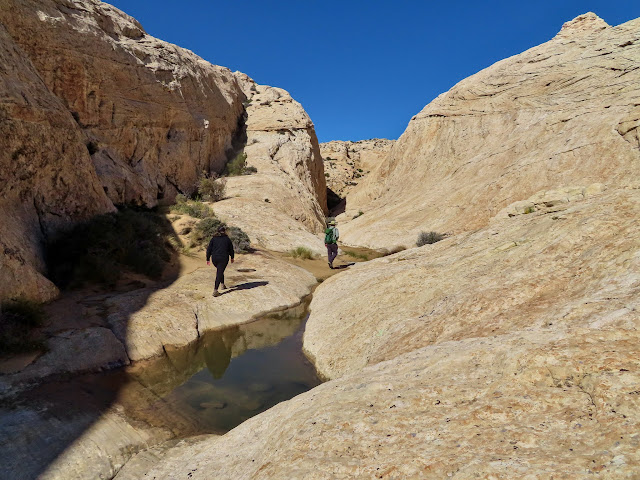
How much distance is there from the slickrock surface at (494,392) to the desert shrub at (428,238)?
508 inches

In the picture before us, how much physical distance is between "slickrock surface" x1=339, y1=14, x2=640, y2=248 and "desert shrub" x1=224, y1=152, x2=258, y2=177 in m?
8.25

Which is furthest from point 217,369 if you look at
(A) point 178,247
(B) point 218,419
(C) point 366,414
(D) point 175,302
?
(A) point 178,247

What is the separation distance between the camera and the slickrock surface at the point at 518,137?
19297mm

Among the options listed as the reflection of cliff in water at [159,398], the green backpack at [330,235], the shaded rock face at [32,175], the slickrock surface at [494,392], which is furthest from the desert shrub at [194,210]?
the slickrock surface at [494,392]

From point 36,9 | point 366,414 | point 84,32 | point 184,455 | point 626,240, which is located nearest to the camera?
point 366,414

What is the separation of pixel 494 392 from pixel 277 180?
24.5 meters

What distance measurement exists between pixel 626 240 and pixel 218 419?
6.36m

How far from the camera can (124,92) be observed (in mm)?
19828

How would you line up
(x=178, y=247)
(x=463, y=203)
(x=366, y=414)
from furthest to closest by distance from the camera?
1. (x=463, y=203)
2. (x=178, y=247)
3. (x=366, y=414)

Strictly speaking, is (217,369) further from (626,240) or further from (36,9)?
(36,9)

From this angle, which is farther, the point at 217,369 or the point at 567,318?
the point at 217,369

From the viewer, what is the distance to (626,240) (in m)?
5.34

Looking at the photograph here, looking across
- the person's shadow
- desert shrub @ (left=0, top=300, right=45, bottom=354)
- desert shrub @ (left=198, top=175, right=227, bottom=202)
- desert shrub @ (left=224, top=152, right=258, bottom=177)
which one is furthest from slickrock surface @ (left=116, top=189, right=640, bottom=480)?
desert shrub @ (left=224, top=152, right=258, bottom=177)

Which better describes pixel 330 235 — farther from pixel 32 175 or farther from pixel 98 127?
pixel 98 127
